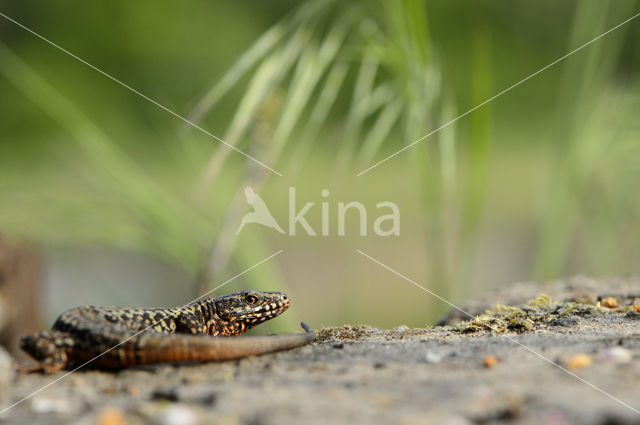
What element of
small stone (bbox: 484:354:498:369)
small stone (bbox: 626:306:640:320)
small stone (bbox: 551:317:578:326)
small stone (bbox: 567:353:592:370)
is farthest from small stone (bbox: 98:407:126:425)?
small stone (bbox: 626:306:640:320)

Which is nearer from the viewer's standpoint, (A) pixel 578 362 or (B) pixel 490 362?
(A) pixel 578 362

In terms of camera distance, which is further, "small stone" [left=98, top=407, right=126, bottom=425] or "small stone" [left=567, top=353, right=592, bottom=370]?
"small stone" [left=567, top=353, right=592, bottom=370]

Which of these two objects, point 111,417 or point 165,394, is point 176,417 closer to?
point 111,417

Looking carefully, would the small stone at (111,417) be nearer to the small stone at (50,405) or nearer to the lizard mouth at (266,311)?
the small stone at (50,405)

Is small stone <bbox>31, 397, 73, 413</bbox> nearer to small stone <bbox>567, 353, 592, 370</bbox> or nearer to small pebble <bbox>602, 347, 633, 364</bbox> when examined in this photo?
small stone <bbox>567, 353, 592, 370</bbox>

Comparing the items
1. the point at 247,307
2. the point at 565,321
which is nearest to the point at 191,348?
the point at 247,307

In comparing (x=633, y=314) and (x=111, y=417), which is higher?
(x=633, y=314)
